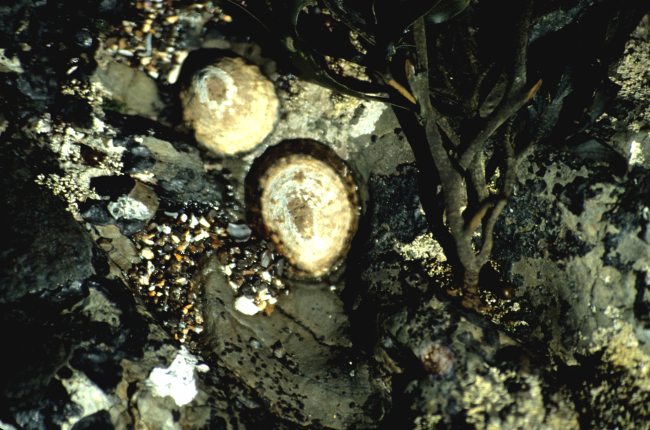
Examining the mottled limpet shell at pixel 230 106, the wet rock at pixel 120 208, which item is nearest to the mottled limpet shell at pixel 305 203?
the mottled limpet shell at pixel 230 106

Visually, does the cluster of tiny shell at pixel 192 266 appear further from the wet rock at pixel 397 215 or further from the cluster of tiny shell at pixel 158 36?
the cluster of tiny shell at pixel 158 36

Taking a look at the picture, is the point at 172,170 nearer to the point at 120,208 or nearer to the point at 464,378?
the point at 120,208

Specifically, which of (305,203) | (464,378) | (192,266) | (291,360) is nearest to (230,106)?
(305,203)

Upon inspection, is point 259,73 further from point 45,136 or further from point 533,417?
point 533,417

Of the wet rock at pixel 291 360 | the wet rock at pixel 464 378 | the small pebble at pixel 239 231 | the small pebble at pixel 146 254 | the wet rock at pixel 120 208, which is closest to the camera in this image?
the wet rock at pixel 464 378

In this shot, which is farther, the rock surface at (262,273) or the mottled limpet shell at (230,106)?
the mottled limpet shell at (230,106)

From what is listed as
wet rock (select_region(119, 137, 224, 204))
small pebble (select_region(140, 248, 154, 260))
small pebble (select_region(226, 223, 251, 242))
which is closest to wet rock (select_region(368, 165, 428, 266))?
small pebble (select_region(226, 223, 251, 242))

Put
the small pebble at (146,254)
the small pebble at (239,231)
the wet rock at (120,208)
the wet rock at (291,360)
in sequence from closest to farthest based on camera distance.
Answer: the wet rock at (291,360), the wet rock at (120,208), the small pebble at (146,254), the small pebble at (239,231)
